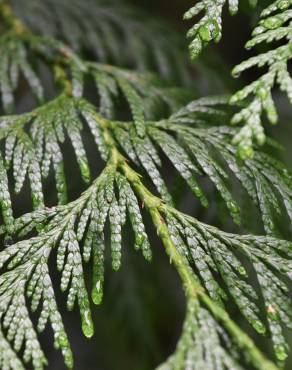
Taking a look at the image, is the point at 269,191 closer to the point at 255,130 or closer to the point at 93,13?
the point at 255,130

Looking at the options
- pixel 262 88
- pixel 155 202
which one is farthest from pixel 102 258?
pixel 262 88

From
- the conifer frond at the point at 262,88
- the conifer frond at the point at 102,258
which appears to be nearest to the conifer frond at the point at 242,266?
the conifer frond at the point at 102,258

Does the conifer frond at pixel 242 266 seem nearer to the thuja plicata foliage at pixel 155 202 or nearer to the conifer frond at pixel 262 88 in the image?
the thuja plicata foliage at pixel 155 202

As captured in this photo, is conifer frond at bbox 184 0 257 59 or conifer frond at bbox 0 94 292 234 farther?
conifer frond at bbox 0 94 292 234

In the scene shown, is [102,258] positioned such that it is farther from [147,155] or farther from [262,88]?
[262,88]

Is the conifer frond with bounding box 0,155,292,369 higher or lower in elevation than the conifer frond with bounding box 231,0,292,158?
lower

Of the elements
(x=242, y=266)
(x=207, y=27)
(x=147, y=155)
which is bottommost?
(x=242, y=266)

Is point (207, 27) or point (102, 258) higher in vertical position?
point (207, 27)

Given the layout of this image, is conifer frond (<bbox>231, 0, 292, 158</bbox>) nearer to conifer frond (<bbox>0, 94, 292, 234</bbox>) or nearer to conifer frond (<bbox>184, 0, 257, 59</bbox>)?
conifer frond (<bbox>184, 0, 257, 59</bbox>)

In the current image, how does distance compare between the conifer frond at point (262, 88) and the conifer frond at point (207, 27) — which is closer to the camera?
the conifer frond at point (262, 88)

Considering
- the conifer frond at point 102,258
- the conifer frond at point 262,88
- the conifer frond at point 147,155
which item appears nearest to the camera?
the conifer frond at point 262,88

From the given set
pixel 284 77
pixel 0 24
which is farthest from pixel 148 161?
pixel 0 24

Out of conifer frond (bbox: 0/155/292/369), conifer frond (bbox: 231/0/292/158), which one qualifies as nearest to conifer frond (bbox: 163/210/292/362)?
conifer frond (bbox: 0/155/292/369)
